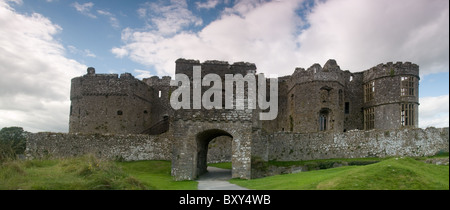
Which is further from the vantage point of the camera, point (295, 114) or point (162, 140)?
point (295, 114)

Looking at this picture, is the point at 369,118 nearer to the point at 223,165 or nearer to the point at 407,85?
the point at 407,85

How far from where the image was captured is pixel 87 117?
39.0 m

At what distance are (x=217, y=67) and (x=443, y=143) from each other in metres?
21.6

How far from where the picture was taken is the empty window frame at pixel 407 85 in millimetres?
38219

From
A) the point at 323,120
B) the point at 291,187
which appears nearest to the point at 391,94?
the point at 323,120

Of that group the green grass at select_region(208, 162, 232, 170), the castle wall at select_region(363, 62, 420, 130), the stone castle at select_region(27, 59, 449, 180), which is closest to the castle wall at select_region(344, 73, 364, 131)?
the stone castle at select_region(27, 59, 449, 180)

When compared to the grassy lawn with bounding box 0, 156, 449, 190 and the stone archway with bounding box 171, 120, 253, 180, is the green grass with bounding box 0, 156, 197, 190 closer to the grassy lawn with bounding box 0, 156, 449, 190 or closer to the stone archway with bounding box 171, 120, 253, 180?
the grassy lawn with bounding box 0, 156, 449, 190

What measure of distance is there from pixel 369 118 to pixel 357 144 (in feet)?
45.0

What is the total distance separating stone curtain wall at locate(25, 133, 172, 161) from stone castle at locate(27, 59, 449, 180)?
0.09 m

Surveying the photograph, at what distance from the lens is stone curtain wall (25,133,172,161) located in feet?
101

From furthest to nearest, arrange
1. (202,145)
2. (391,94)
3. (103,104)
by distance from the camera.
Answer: (103,104) < (391,94) < (202,145)

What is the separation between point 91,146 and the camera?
102ft
